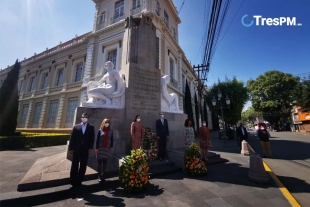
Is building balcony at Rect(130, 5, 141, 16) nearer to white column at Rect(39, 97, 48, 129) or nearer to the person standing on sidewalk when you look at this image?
white column at Rect(39, 97, 48, 129)

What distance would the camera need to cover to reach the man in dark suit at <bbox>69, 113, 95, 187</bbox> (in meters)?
3.37

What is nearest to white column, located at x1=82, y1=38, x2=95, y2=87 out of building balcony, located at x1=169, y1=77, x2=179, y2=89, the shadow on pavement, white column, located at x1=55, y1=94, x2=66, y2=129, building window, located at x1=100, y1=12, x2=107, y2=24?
building window, located at x1=100, y1=12, x2=107, y2=24

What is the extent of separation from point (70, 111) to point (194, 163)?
17.6 metres

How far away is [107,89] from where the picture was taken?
571 cm

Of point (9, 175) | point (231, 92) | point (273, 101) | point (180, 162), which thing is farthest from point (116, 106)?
point (273, 101)

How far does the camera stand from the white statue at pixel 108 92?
5.53 meters

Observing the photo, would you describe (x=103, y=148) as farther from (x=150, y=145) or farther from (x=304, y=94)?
(x=304, y=94)

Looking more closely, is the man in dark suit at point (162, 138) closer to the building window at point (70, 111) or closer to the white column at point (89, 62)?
the white column at point (89, 62)

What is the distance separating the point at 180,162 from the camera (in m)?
5.00

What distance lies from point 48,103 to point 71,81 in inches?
178

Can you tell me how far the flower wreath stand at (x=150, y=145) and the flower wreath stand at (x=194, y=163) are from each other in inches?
42.0

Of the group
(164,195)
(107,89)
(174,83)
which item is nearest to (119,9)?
(174,83)

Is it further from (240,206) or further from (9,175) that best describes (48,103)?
(240,206)

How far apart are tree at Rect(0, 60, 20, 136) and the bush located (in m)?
14.3
